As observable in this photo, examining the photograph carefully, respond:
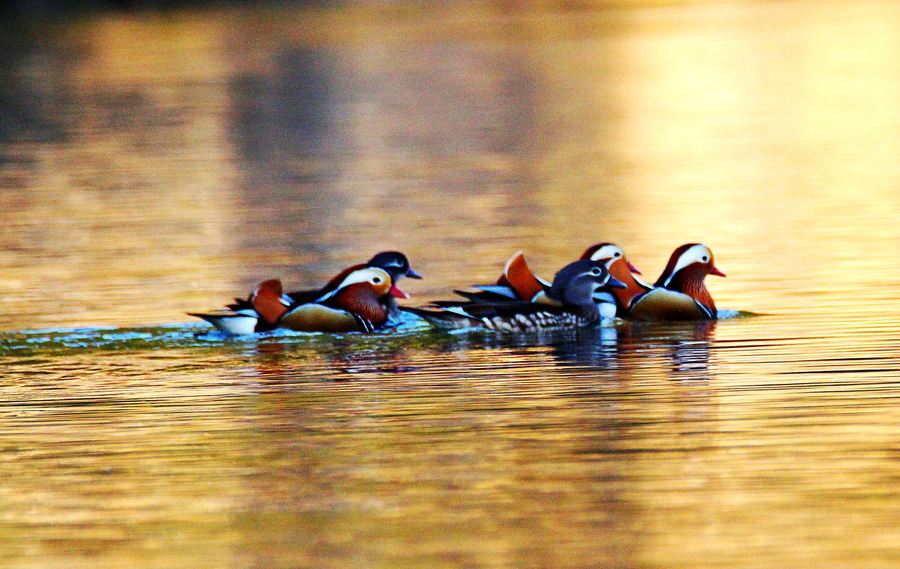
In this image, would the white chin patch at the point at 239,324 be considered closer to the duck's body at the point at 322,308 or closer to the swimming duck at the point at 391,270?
the duck's body at the point at 322,308

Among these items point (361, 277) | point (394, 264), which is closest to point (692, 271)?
point (394, 264)

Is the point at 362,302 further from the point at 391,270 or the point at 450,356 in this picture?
the point at 450,356

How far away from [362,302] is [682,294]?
2.08 metres

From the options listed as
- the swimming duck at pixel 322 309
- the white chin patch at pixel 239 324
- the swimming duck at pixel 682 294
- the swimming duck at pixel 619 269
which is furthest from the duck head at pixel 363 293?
the swimming duck at pixel 682 294

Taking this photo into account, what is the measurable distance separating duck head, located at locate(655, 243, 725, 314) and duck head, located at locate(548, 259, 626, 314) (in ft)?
1.51

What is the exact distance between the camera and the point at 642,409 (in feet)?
34.1

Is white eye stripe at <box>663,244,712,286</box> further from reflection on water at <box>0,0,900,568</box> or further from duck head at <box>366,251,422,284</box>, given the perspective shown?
duck head at <box>366,251,422,284</box>

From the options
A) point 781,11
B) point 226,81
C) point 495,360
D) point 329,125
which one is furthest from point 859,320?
point 781,11

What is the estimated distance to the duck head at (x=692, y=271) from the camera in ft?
44.4

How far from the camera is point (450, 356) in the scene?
40.5 feet

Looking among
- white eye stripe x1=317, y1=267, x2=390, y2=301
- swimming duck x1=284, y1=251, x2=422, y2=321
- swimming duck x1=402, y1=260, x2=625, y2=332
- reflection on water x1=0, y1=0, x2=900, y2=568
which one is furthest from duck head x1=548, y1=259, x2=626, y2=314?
white eye stripe x1=317, y1=267, x2=390, y2=301

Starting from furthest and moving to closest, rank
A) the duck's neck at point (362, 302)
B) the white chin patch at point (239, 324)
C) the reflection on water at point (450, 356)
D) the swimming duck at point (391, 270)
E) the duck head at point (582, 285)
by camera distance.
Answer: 1. the swimming duck at point (391, 270)
2. the duck head at point (582, 285)
3. the duck's neck at point (362, 302)
4. the white chin patch at point (239, 324)
5. the reflection on water at point (450, 356)

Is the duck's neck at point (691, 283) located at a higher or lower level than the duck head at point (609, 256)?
lower

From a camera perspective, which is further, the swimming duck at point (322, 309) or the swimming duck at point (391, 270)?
the swimming duck at point (391, 270)
